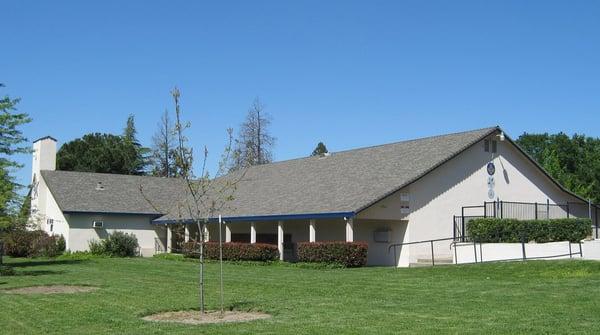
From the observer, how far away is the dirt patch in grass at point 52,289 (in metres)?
18.0

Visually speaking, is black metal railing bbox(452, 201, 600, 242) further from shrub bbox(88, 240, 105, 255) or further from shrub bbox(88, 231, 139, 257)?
shrub bbox(88, 240, 105, 255)

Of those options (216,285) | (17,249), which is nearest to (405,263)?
(216,285)

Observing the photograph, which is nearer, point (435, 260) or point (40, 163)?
point (435, 260)

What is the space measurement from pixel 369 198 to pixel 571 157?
45.4 meters

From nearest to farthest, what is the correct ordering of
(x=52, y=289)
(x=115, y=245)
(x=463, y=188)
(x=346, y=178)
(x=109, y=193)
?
(x=52, y=289) → (x=463, y=188) → (x=346, y=178) → (x=115, y=245) → (x=109, y=193)

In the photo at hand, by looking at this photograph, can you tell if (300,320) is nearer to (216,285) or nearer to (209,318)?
(209,318)

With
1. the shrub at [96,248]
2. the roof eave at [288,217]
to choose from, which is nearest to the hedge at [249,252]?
the roof eave at [288,217]

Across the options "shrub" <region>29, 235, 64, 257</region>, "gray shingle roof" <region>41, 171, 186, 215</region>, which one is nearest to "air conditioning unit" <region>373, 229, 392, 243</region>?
"gray shingle roof" <region>41, 171, 186, 215</region>

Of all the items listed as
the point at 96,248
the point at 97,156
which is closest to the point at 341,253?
the point at 96,248

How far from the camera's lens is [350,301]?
1494 cm

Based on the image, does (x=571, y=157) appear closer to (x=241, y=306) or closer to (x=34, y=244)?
(x=34, y=244)

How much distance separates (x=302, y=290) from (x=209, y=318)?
507 cm

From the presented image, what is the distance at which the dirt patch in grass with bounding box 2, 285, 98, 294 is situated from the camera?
708 inches

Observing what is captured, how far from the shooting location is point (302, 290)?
17594mm
